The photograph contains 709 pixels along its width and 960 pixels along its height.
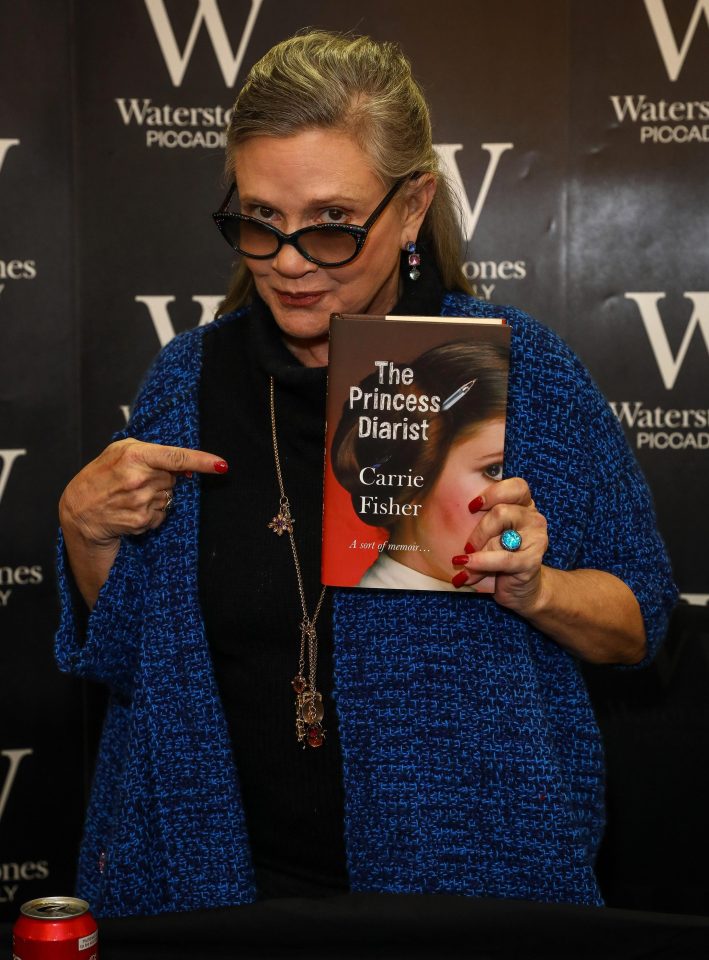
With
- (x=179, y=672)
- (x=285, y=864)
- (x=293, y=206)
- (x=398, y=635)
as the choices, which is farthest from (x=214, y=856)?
(x=293, y=206)

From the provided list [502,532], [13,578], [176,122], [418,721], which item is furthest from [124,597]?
[176,122]

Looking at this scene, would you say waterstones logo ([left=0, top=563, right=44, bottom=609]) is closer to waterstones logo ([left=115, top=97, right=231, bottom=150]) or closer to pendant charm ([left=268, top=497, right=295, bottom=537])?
waterstones logo ([left=115, top=97, right=231, bottom=150])

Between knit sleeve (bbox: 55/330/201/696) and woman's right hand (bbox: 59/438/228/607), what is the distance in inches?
1.1

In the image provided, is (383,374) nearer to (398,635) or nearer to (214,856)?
(398,635)

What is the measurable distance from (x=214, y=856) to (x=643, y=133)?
201cm

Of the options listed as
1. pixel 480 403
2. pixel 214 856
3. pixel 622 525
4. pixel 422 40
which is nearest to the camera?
pixel 480 403

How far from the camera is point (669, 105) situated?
2566 millimetres

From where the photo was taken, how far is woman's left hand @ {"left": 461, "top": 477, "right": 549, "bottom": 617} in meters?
1.16

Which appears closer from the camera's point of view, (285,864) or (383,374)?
(383,374)

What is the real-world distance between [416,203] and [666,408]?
4.71 ft

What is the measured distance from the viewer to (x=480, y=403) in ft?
3.78

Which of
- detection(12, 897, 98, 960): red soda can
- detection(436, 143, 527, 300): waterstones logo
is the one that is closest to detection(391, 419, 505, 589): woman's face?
detection(12, 897, 98, 960): red soda can

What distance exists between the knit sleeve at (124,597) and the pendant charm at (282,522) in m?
0.15

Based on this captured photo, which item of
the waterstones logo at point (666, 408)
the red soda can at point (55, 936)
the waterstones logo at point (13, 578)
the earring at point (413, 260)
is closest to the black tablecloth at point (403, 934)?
the red soda can at point (55, 936)
